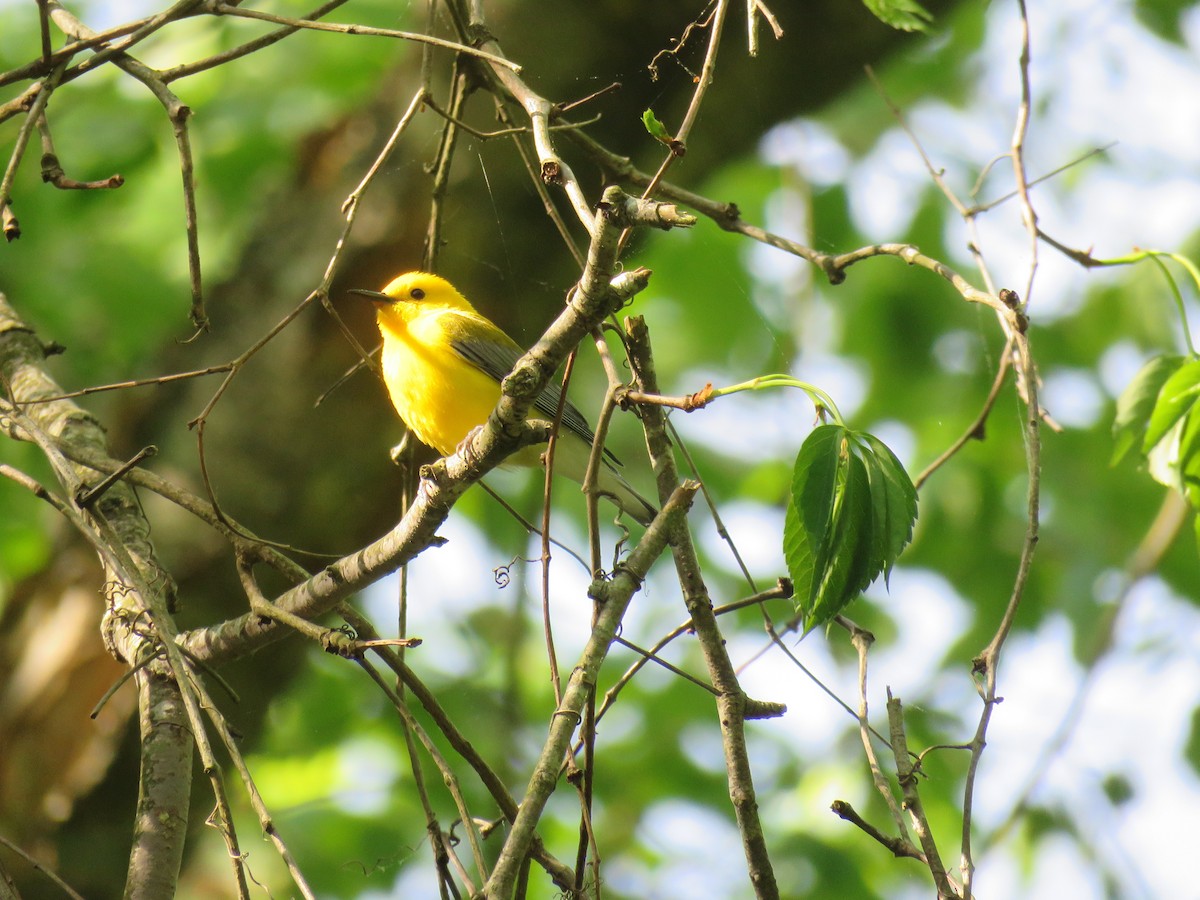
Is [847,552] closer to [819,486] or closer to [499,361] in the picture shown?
[819,486]

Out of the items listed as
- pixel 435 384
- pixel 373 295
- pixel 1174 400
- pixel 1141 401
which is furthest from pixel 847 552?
pixel 373 295

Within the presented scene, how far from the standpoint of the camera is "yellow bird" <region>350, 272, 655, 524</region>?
4348 millimetres

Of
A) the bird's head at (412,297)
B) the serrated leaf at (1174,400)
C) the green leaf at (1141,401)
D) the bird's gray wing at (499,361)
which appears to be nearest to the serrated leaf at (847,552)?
the serrated leaf at (1174,400)

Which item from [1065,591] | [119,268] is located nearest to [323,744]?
[119,268]

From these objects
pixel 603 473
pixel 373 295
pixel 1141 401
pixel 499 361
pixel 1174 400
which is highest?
pixel 373 295

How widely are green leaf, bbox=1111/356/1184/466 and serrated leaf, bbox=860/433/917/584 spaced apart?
2.85 ft

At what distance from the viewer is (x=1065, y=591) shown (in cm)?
595

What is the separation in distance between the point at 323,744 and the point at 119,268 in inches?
124

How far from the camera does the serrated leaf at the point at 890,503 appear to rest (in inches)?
79.7

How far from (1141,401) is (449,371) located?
2584 mm

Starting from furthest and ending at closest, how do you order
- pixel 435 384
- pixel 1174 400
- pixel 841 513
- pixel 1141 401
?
1. pixel 435 384
2. pixel 1141 401
3. pixel 1174 400
4. pixel 841 513

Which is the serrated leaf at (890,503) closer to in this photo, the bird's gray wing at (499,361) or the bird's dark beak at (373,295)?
the bird's gray wing at (499,361)

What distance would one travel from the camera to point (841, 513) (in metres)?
2.03

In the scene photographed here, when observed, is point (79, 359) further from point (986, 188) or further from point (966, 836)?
point (986, 188)
